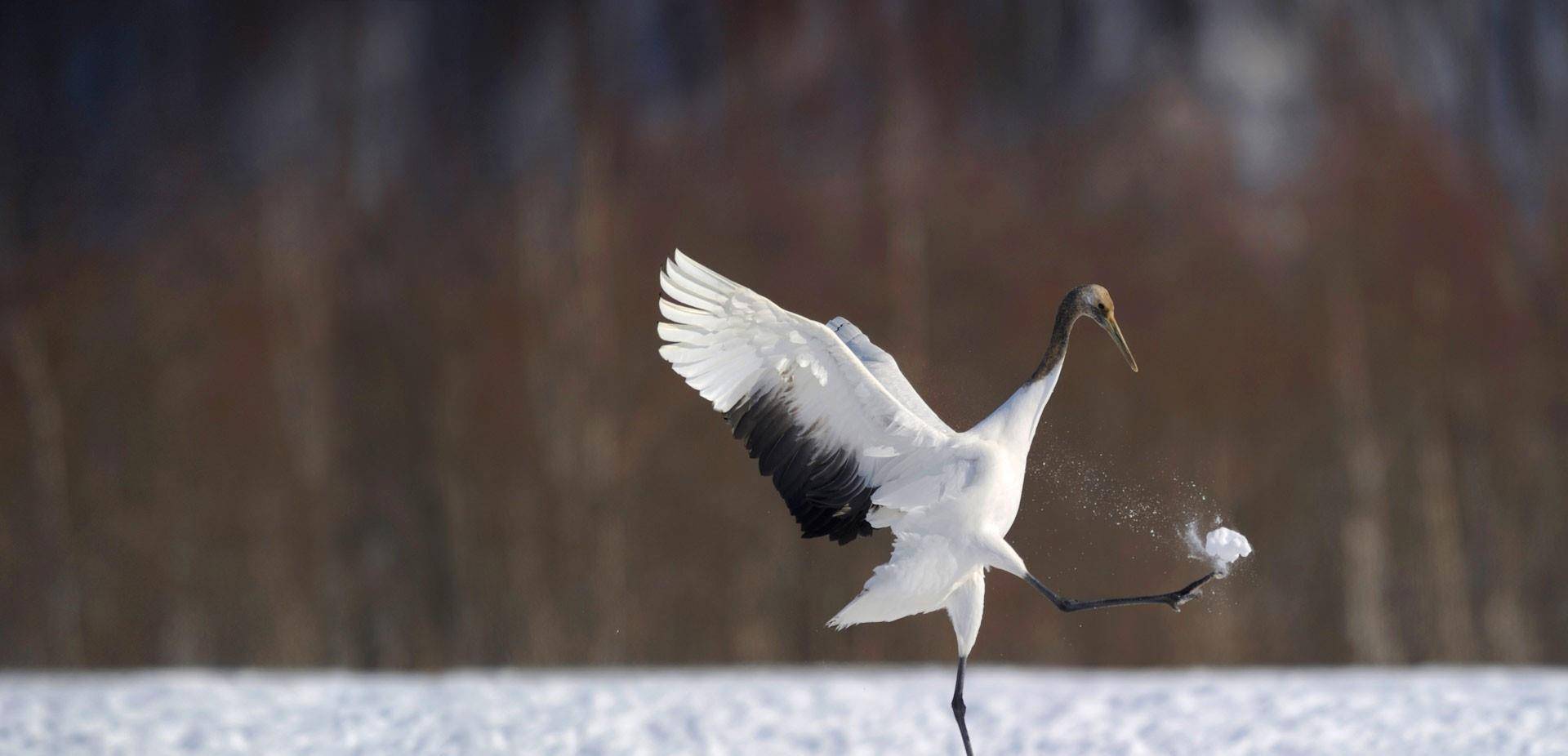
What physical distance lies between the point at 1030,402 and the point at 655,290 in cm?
286

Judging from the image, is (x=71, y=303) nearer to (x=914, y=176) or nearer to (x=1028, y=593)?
(x=914, y=176)

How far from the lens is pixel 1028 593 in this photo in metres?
5.14

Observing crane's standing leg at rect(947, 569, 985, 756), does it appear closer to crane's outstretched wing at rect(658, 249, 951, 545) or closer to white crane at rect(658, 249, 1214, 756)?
white crane at rect(658, 249, 1214, 756)

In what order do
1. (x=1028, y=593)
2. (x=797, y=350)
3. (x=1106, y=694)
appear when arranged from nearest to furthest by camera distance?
(x=797, y=350), (x=1106, y=694), (x=1028, y=593)

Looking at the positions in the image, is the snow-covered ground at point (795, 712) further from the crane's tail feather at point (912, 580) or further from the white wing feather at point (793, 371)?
the white wing feather at point (793, 371)

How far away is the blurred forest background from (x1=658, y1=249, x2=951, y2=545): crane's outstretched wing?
8.02ft

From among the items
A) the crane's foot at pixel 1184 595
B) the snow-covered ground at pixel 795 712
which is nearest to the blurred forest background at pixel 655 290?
the snow-covered ground at pixel 795 712

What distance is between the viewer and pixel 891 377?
2785 millimetres

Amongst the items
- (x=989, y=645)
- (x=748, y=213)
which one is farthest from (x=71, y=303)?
(x=989, y=645)

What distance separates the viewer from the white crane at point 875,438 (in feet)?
8.47

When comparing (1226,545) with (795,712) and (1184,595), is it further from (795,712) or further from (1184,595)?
(795,712)

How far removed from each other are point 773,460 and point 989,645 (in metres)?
2.73

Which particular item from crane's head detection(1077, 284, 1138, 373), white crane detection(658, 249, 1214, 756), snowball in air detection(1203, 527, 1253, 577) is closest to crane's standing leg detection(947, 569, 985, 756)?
white crane detection(658, 249, 1214, 756)

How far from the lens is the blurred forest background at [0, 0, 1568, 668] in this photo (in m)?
5.22
